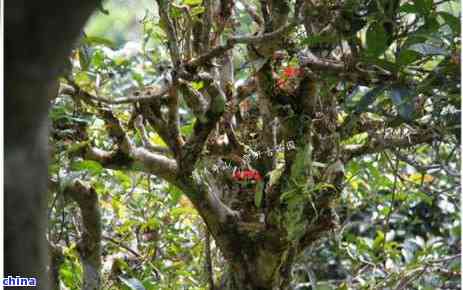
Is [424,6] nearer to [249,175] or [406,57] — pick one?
[406,57]

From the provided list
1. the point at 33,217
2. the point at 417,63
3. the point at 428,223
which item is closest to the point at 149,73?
the point at 428,223

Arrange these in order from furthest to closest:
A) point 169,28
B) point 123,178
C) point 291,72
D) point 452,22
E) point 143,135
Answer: point 123,178 → point 143,135 → point 291,72 → point 169,28 → point 452,22

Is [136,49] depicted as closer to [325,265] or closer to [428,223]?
[325,265]

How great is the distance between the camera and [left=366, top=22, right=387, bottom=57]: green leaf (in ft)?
3.73

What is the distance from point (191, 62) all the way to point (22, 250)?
0.83m

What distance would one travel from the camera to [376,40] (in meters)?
1.14

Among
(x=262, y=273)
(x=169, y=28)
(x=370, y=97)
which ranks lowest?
(x=262, y=273)

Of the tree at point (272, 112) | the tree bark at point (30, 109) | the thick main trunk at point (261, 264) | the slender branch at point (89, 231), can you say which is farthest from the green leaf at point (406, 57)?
the tree bark at point (30, 109)

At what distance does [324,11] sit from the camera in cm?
130

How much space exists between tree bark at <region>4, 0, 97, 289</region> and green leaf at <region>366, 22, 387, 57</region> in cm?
78

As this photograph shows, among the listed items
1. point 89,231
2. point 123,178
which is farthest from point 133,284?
point 123,178

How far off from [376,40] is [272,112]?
39 centimetres

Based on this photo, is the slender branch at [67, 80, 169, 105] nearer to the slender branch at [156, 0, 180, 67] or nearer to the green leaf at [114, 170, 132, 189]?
the slender branch at [156, 0, 180, 67]

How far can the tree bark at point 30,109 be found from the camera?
0.41 metres
